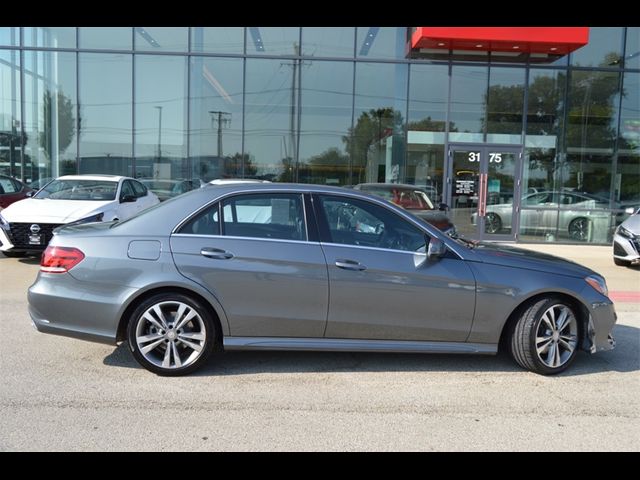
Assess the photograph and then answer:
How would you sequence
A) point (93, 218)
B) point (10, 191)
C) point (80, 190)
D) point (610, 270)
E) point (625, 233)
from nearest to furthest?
1. point (93, 218)
2. point (625, 233)
3. point (610, 270)
4. point (80, 190)
5. point (10, 191)

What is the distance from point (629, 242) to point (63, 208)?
10.5 m

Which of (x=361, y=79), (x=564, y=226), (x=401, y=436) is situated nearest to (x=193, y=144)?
(x=361, y=79)

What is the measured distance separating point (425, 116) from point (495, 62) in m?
2.33

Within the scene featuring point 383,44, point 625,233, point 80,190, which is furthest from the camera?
point 383,44

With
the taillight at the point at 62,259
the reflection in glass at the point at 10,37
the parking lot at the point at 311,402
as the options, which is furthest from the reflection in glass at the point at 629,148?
the reflection in glass at the point at 10,37

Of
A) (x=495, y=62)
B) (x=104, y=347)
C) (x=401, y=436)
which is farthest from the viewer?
(x=495, y=62)

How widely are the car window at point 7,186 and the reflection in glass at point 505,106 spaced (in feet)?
39.3

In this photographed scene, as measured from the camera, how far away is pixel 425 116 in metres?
14.8

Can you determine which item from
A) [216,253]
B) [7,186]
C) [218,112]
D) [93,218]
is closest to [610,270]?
[216,253]

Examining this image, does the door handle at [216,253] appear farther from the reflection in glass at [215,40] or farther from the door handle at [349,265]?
the reflection in glass at [215,40]

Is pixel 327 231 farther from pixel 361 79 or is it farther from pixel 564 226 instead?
pixel 564 226

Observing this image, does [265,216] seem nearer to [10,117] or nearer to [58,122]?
[58,122]

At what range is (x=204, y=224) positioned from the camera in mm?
4453

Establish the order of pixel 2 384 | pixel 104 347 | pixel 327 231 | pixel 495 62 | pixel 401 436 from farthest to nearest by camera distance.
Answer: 1. pixel 495 62
2. pixel 104 347
3. pixel 327 231
4. pixel 2 384
5. pixel 401 436
